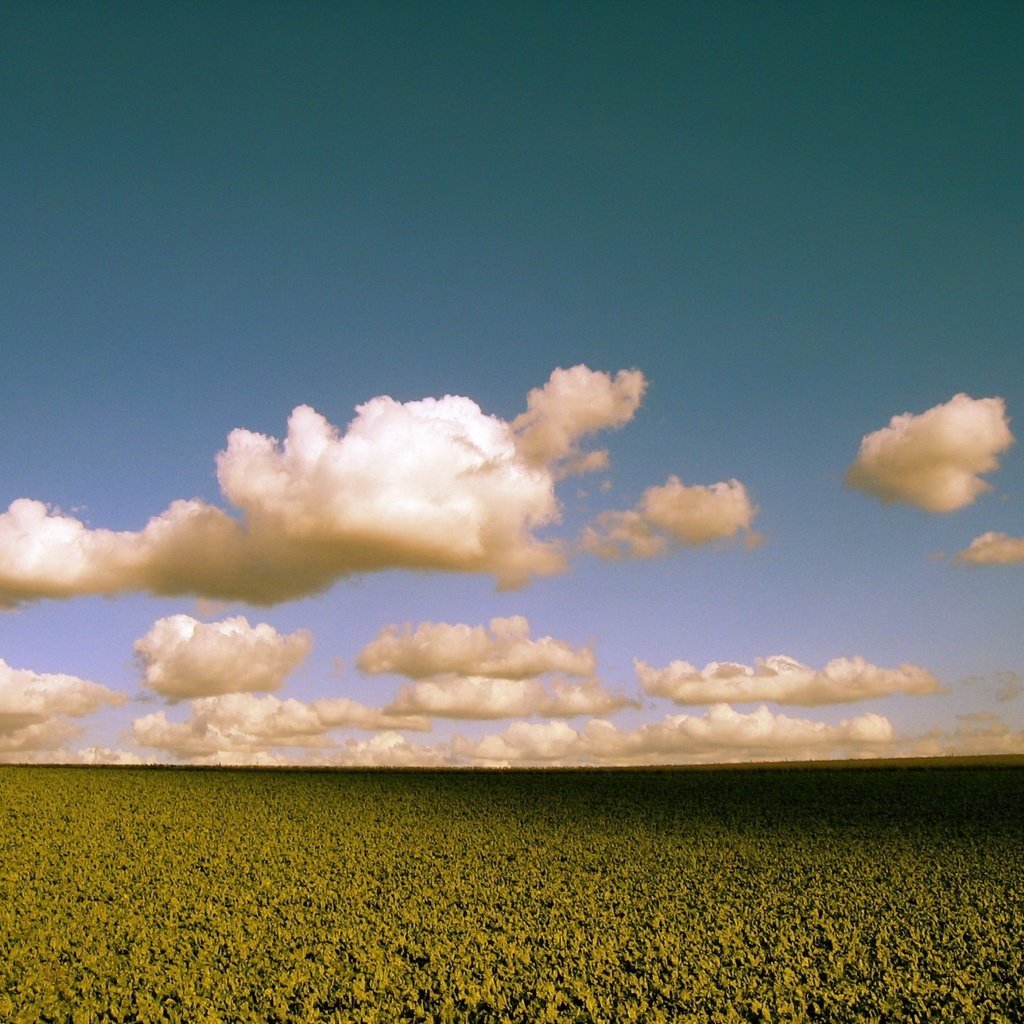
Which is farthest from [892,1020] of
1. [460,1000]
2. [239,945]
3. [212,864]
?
[212,864]

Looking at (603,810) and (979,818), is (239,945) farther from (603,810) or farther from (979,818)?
(979,818)

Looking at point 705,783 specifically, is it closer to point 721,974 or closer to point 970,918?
point 970,918

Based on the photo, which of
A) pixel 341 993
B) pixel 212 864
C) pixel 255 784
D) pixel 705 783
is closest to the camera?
pixel 341 993

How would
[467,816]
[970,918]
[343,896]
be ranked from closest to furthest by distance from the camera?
[970,918]
[343,896]
[467,816]

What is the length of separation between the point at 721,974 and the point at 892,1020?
2059 mm

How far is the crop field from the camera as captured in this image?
993cm

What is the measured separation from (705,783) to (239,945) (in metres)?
29.7

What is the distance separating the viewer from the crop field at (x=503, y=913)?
32.6 ft

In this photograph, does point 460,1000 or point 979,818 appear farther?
point 979,818

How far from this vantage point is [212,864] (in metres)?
17.9

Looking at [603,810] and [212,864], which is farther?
[603,810]

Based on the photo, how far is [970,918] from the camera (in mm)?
13930

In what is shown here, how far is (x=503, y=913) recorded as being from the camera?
1377 cm

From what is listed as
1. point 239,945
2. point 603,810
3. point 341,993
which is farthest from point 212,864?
point 603,810
